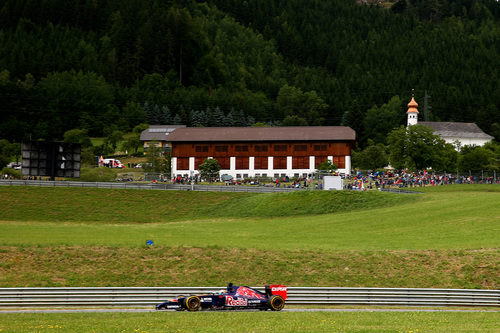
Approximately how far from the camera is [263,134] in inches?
4641

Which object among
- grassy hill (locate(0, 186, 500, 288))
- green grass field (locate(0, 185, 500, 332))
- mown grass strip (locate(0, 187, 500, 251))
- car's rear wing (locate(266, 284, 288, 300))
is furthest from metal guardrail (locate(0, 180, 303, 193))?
car's rear wing (locate(266, 284, 288, 300))

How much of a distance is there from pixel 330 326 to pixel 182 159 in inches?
3763

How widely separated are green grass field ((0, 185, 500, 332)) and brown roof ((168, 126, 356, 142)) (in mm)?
43911

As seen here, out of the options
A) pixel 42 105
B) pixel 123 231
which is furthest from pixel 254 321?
pixel 42 105

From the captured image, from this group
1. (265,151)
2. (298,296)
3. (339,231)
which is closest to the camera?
(298,296)

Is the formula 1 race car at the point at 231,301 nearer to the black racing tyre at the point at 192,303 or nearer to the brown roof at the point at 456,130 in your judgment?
the black racing tyre at the point at 192,303

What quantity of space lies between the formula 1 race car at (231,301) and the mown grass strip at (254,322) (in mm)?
725

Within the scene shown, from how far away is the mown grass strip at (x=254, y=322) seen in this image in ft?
75.3

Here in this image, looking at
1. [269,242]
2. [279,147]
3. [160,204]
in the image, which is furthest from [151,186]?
[269,242]

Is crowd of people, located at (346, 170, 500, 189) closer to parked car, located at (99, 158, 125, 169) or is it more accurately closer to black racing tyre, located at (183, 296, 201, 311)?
black racing tyre, located at (183, 296, 201, 311)

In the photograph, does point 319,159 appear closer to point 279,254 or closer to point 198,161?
point 198,161

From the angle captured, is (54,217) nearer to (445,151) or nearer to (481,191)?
(481,191)

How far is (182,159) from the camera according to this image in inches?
4631

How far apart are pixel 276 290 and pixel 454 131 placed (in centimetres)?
14791
